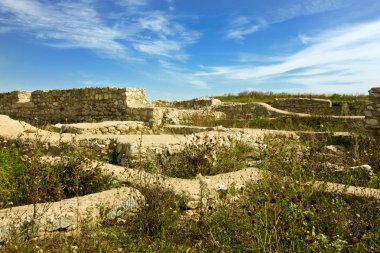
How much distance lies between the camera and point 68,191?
5.56m

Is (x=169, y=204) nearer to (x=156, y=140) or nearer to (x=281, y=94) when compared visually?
(x=156, y=140)

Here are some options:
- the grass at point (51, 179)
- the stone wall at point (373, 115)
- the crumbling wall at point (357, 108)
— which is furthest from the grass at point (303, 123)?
the grass at point (51, 179)

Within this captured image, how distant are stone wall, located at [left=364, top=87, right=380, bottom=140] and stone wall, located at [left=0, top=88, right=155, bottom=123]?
767 cm

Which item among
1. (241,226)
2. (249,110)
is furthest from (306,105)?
(241,226)

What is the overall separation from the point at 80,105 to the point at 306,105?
539 inches

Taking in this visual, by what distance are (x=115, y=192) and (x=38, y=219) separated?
1.17m

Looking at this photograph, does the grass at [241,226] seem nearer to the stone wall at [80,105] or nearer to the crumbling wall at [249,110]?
the stone wall at [80,105]

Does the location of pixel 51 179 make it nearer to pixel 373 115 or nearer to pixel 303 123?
pixel 373 115

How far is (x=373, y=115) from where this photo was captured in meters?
10.2

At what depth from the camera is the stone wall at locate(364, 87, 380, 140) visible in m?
10.0

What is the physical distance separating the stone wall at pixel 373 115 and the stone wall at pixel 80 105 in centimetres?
767

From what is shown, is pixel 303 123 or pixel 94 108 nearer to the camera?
pixel 303 123

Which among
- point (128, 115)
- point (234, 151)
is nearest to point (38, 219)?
point (234, 151)

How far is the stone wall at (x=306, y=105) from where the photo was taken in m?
21.6
